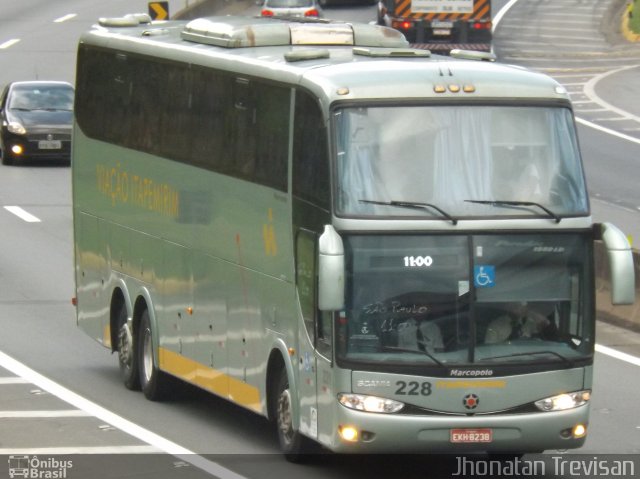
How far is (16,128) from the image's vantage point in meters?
37.8

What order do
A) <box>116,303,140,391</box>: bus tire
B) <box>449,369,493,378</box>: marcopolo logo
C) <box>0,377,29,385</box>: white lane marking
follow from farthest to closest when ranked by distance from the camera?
<box>0,377,29,385</box>: white lane marking, <box>116,303,140,391</box>: bus tire, <box>449,369,493,378</box>: marcopolo logo

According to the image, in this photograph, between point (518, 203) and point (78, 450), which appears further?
point (78, 450)

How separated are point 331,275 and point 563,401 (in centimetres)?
211

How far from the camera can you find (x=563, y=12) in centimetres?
5916

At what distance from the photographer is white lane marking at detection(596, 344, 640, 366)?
1975cm

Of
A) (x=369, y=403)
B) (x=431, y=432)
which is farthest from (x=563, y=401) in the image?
(x=369, y=403)

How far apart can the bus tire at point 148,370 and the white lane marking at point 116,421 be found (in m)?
0.67

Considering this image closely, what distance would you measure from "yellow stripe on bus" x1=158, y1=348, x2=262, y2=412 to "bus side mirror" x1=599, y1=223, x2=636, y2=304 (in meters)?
3.63

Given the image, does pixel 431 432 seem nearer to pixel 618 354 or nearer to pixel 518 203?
pixel 518 203

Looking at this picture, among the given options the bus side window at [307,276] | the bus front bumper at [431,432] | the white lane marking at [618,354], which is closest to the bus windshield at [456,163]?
the bus side window at [307,276]

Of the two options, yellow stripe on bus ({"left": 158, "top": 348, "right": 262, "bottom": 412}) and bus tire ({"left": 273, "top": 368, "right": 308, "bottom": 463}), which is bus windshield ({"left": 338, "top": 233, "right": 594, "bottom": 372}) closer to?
bus tire ({"left": 273, "top": 368, "right": 308, "bottom": 463})

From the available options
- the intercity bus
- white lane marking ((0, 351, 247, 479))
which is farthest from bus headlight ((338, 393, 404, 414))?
white lane marking ((0, 351, 247, 479))

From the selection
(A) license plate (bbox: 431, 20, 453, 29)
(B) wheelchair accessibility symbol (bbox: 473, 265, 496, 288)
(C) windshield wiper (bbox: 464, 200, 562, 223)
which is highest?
(C) windshield wiper (bbox: 464, 200, 562, 223)

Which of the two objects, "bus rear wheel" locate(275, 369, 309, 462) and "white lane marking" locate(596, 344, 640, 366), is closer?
"bus rear wheel" locate(275, 369, 309, 462)
